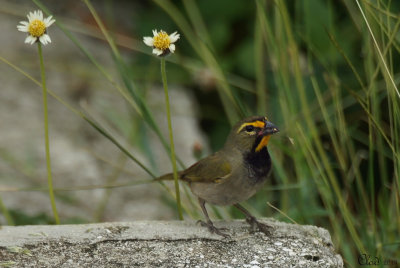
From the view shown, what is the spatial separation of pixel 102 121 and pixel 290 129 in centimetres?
184

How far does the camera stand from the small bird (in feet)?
9.41

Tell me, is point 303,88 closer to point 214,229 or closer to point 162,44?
point 214,229

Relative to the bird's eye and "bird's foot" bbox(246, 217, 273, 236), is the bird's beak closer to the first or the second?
the bird's eye

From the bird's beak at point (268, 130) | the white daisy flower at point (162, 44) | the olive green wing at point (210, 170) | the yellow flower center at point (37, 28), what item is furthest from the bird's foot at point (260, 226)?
the yellow flower center at point (37, 28)

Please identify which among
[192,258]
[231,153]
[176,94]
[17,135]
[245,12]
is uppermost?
[245,12]

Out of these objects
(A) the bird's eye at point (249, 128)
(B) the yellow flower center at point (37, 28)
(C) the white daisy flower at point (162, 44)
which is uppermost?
(B) the yellow flower center at point (37, 28)

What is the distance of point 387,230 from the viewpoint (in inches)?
126

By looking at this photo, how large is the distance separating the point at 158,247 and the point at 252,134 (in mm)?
591

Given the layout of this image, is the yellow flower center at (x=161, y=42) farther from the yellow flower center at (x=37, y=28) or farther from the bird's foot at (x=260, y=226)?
the bird's foot at (x=260, y=226)

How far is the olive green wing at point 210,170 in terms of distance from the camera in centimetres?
294

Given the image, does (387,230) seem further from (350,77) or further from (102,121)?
(102,121)

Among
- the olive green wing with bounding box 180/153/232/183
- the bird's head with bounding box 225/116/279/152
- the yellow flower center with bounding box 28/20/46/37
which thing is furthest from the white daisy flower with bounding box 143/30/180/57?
the olive green wing with bounding box 180/153/232/183

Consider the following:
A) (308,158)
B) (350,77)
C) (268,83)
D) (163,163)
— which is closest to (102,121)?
(163,163)

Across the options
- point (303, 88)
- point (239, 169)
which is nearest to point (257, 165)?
point (239, 169)
